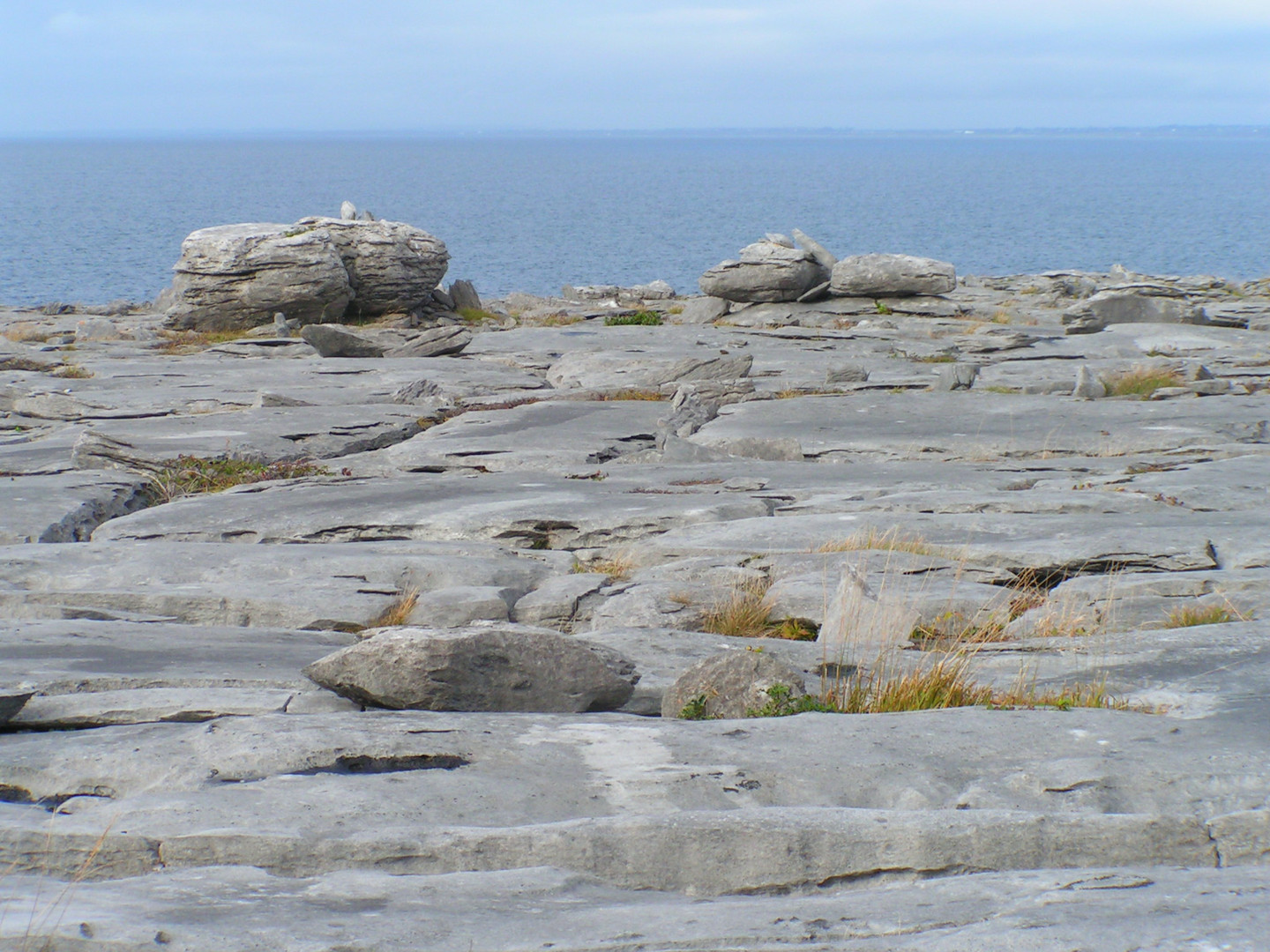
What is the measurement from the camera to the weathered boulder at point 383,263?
106 ft

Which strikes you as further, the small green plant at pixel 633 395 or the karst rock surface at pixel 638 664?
the small green plant at pixel 633 395

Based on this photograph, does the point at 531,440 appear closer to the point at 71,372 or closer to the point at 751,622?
the point at 751,622

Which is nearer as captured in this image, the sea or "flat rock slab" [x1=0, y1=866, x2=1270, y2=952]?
"flat rock slab" [x1=0, y1=866, x2=1270, y2=952]

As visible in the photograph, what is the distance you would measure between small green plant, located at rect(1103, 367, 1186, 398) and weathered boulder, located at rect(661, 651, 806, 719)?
15.2 m

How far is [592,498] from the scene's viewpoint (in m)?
12.5

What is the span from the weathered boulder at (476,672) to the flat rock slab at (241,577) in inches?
106

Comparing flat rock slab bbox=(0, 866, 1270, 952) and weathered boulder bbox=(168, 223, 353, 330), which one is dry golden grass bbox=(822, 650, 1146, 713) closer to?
flat rock slab bbox=(0, 866, 1270, 952)

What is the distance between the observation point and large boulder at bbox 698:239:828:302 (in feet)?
115

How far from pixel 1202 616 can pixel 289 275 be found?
27.0 m

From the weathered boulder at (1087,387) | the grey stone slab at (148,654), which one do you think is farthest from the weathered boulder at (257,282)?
the grey stone slab at (148,654)

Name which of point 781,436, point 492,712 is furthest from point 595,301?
point 492,712

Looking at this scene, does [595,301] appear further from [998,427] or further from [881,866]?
[881,866]

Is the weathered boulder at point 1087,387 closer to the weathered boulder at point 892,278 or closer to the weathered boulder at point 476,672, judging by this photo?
the weathered boulder at point 476,672

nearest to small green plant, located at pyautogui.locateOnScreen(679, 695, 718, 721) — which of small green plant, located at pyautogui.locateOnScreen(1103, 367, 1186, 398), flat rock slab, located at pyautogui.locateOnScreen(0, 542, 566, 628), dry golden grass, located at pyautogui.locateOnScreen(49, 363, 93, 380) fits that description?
flat rock slab, located at pyautogui.locateOnScreen(0, 542, 566, 628)
